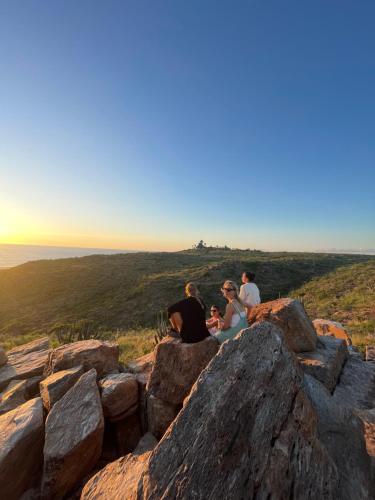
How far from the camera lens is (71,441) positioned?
4074mm

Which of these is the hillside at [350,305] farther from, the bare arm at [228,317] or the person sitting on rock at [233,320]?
the bare arm at [228,317]

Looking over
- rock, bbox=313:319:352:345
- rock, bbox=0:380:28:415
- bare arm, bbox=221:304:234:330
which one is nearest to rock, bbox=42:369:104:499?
rock, bbox=0:380:28:415

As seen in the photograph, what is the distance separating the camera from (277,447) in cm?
283

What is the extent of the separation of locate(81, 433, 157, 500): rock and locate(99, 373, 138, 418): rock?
49.8 inches

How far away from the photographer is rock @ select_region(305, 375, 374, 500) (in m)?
3.11

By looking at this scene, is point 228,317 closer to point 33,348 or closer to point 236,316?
point 236,316

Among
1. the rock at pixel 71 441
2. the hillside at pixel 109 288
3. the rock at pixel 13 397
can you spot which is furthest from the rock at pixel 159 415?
the hillside at pixel 109 288

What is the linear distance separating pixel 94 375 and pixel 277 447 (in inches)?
149

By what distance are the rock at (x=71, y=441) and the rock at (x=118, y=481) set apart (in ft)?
1.96

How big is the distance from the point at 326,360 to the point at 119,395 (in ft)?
14.2

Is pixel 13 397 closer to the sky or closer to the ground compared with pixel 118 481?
closer to the ground

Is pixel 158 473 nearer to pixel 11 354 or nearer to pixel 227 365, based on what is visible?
pixel 227 365

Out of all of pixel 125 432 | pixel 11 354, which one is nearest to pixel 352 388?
pixel 125 432

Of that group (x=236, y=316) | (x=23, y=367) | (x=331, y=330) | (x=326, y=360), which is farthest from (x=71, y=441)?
(x=331, y=330)
